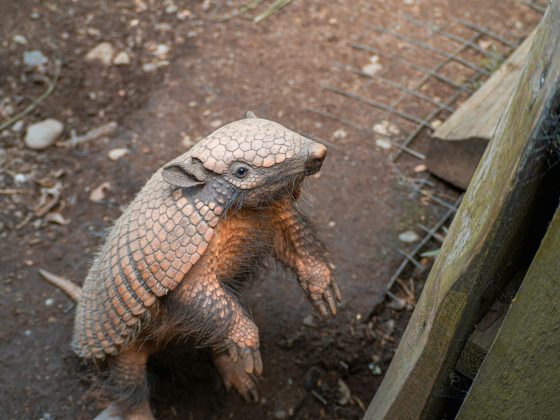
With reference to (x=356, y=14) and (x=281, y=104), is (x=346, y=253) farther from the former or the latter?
(x=356, y=14)

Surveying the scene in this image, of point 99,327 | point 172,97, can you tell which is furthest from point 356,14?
point 99,327

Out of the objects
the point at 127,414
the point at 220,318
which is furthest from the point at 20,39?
the point at 220,318

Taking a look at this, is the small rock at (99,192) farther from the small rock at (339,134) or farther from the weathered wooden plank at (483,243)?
the weathered wooden plank at (483,243)

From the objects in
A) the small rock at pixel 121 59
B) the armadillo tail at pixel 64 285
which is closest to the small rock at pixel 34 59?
the small rock at pixel 121 59

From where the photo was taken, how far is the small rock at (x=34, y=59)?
4914 millimetres

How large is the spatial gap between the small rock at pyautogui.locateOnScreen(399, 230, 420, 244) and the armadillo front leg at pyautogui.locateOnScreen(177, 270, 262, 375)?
5.12 feet

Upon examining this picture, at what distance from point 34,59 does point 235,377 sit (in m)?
3.23

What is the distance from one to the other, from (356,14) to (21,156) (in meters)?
2.90

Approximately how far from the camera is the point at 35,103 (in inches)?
183

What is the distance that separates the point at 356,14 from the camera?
529 centimetres

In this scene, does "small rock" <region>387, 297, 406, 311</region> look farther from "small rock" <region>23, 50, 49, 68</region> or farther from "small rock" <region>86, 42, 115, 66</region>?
"small rock" <region>23, 50, 49, 68</region>

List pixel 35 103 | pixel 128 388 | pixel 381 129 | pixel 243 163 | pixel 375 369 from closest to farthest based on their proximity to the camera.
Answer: pixel 243 163
pixel 128 388
pixel 375 369
pixel 381 129
pixel 35 103

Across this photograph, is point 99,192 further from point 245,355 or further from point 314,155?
point 314,155

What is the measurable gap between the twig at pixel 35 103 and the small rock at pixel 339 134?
217cm
